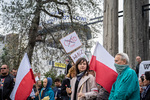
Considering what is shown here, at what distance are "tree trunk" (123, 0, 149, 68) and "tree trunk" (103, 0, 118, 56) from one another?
0.31 meters

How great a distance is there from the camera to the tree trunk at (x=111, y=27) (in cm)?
793

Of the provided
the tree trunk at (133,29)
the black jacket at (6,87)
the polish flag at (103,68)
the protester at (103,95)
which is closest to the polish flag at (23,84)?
the black jacket at (6,87)

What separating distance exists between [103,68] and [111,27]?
3.27 metres

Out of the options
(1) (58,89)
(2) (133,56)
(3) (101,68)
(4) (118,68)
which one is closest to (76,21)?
(1) (58,89)

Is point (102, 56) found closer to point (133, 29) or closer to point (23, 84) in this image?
point (23, 84)

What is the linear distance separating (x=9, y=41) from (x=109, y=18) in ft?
26.5

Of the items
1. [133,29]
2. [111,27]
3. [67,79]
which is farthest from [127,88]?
[111,27]

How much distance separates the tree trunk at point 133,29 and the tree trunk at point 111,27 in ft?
1.02

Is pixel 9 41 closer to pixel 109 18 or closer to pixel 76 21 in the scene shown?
pixel 76 21

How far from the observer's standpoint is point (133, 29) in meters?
7.80

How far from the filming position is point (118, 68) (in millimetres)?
3980

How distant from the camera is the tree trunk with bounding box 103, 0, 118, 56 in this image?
312 inches

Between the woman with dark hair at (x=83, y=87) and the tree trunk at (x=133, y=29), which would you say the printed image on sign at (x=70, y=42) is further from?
the woman with dark hair at (x=83, y=87)

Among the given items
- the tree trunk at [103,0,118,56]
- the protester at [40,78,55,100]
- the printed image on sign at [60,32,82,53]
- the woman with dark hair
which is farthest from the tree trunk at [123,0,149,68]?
the woman with dark hair
